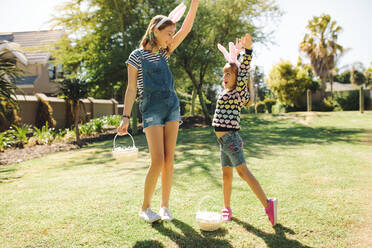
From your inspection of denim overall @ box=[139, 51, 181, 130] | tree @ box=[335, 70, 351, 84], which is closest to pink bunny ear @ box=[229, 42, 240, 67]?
denim overall @ box=[139, 51, 181, 130]

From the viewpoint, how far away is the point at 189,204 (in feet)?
10.6

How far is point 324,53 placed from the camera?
94.8 feet

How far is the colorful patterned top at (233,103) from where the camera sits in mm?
2760

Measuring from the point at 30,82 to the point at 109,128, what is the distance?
865cm

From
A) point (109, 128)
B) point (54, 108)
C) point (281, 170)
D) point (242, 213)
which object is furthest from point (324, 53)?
point (242, 213)

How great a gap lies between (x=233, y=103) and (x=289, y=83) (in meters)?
24.4

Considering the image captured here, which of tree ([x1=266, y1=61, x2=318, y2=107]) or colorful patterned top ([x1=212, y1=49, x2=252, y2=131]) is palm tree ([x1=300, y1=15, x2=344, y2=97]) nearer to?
tree ([x1=266, y1=61, x2=318, y2=107])

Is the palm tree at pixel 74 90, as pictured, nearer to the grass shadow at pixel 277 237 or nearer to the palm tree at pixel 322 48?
the grass shadow at pixel 277 237

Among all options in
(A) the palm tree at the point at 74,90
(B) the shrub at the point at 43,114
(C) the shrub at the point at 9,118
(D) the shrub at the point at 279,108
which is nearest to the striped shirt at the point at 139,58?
(A) the palm tree at the point at 74,90

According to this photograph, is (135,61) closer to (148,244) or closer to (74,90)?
(148,244)

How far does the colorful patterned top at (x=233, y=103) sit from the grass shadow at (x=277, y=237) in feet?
3.09

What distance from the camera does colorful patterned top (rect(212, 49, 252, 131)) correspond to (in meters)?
2.76

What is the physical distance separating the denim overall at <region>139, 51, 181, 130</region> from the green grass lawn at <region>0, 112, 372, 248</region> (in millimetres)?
1043

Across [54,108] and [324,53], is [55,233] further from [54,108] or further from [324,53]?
[324,53]
